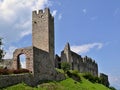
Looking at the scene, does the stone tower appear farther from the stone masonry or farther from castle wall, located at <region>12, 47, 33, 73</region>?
castle wall, located at <region>12, 47, 33, 73</region>

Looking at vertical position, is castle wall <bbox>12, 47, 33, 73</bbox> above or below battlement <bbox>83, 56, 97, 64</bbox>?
below

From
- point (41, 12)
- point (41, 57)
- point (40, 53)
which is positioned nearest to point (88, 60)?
point (41, 12)

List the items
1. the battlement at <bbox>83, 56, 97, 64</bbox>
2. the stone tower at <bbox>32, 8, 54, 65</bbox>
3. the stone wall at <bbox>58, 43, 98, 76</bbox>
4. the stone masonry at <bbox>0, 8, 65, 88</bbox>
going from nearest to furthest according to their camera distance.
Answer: the stone masonry at <bbox>0, 8, 65, 88</bbox>
the stone tower at <bbox>32, 8, 54, 65</bbox>
the stone wall at <bbox>58, 43, 98, 76</bbox>
the battlement at <bbox>83, 56, 97, 64</bbox>

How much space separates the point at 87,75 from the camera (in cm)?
7838

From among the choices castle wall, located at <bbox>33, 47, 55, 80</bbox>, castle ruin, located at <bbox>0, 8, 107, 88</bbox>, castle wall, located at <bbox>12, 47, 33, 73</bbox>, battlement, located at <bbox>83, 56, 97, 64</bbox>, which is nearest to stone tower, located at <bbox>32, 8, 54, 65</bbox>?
castle ruin, located at <bbox>0, 8, 107, 88</bbox>

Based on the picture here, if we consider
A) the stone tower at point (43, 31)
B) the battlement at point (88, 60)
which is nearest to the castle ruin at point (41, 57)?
the stone tower at point (43, 31)

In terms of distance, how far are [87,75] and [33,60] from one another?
29644 mm

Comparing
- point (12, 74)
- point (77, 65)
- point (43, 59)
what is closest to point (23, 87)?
point (12, 74)

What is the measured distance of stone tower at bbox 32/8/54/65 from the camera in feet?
212

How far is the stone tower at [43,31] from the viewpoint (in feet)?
212

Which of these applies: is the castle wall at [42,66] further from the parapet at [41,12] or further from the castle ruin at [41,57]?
the parapet at [41,12]

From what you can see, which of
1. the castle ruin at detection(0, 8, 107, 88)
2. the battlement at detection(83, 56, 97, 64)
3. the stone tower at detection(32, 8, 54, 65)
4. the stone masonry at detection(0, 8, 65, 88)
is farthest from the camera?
the battlement at detection(83, 56, 97, 64)

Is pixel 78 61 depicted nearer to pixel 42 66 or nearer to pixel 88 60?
pixel 88 60

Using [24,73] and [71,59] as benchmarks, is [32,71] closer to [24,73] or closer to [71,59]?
[24,73]
